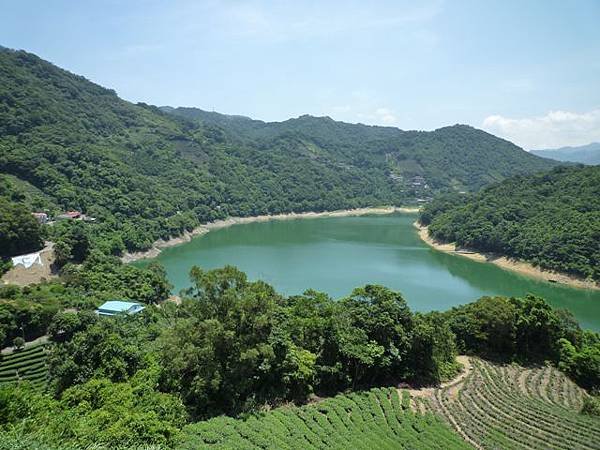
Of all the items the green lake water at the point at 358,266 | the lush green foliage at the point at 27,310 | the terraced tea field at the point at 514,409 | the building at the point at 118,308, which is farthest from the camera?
the green lake water at the point at 358,266

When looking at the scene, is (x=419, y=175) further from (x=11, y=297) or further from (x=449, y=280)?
(x=11, y=297)

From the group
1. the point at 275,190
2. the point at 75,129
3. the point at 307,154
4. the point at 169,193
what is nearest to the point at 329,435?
the point at 169,193

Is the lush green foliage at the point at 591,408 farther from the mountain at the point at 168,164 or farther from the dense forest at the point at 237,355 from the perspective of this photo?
the mountain at the point at 168,164

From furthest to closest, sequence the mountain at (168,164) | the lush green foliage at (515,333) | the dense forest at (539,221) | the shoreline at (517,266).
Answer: the mountain at (168,164) → the dense forest at (539,221) → the shoreline at (517,266) → the lush green foliage at (515,333)

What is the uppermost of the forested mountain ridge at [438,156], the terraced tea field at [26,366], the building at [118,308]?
the forested mountain ridge at [438,156]

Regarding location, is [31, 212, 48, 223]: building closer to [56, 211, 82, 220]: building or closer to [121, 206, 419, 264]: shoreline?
[56, 211, 82, 220]: building

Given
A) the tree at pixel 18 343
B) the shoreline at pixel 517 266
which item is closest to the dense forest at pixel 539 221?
the shoreline at pixel 517 266
